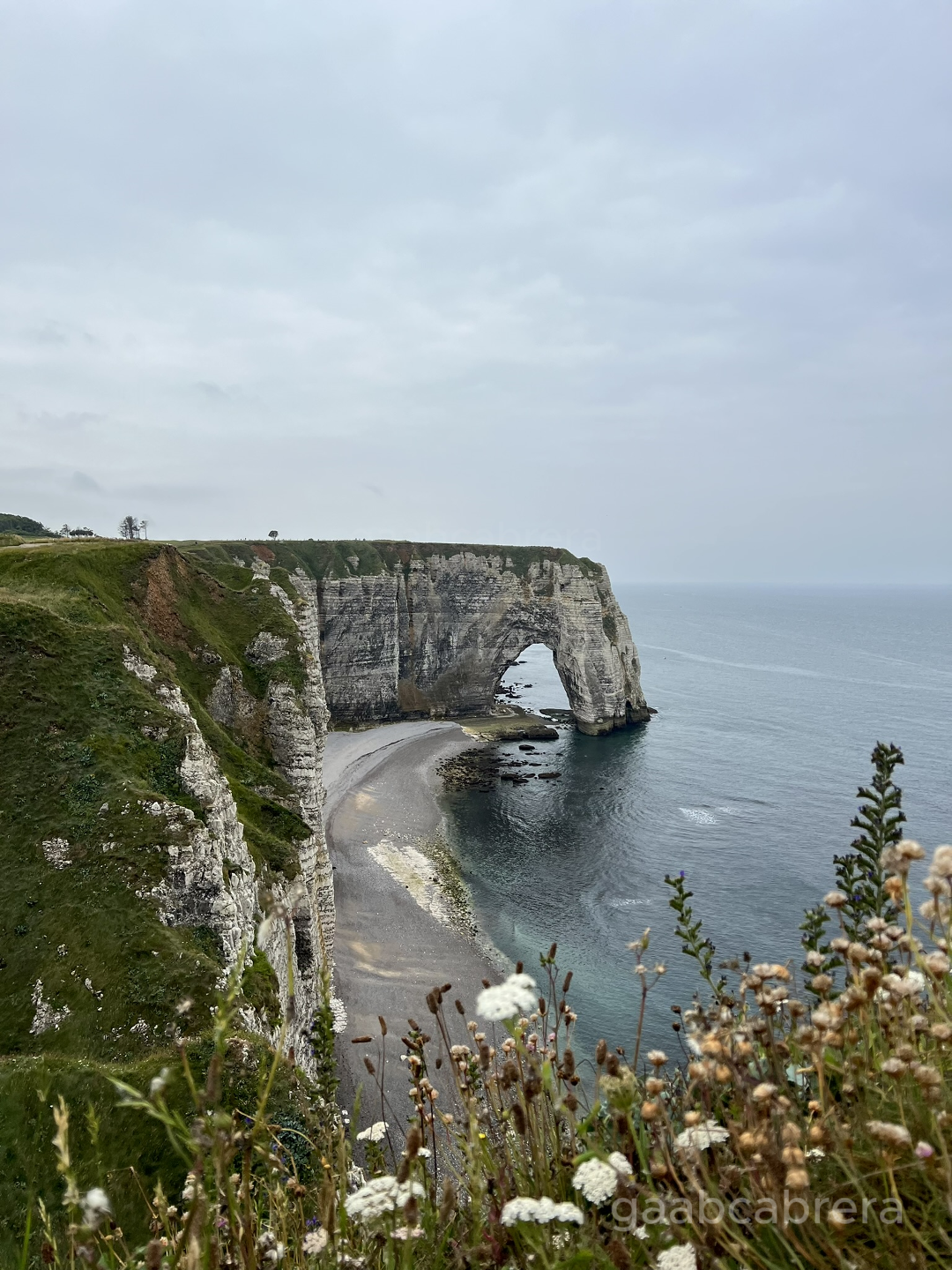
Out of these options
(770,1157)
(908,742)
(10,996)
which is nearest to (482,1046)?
(770,1157)

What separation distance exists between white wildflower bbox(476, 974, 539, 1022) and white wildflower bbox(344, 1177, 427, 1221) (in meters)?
0.76

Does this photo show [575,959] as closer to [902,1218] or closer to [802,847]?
[802,847]

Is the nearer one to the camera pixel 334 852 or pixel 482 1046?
pixel 482 1046

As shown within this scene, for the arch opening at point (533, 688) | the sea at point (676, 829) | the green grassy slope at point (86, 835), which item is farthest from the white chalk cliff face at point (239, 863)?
the arch opening at point (533, 688)

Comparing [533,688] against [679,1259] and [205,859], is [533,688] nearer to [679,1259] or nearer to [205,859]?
[205,859]

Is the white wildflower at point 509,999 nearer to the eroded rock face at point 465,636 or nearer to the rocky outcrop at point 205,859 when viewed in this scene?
the rocky outcrop at point 205,859

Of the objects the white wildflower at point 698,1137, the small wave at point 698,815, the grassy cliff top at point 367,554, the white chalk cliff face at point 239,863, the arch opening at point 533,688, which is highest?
the grassy cliff top at point 367,554

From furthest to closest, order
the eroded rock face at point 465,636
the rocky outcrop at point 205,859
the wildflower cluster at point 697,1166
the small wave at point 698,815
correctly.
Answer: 1. the eroded rock face at point 465,636
2. the small wave at point 698,815
3. the rocky outcrop at point 205,859
4. the wildflower cluster at point 697,1166

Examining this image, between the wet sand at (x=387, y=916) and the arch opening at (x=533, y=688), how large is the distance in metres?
34.8

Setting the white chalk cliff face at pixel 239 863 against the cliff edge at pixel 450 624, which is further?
the cliff edge at pixel 450 624

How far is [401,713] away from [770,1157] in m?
94.9

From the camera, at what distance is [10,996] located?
51.2 ft

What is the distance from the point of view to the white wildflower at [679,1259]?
2.47 meters

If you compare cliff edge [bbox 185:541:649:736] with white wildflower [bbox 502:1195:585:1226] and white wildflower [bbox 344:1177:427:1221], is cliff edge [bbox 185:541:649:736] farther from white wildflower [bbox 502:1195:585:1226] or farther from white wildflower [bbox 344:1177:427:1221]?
white wildflower [bbox 502:1195:585:1226]
